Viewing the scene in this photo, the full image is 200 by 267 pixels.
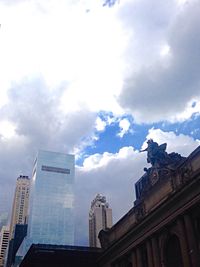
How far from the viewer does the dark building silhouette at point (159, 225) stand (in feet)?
106

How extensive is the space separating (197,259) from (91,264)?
77.2 feet

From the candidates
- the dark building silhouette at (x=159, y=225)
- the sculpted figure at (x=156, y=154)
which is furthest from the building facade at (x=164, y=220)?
the sculpted figure at (x=156, y=154)

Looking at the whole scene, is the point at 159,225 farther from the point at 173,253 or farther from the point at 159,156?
the point at 159,156

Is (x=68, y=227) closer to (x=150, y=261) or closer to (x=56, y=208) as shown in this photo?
(x=56, y=208)

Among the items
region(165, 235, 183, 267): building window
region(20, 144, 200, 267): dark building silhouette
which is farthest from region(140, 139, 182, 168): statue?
region(165, 235, 183, 267): building window

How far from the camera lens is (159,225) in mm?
36594

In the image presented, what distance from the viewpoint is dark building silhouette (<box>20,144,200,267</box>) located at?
32188mm

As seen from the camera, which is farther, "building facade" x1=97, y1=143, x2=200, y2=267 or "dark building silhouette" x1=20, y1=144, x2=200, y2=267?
"dark building silhouette" x1=20, y1=144, x2=200, y2=267

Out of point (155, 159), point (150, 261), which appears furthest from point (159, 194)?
point (150, 261)

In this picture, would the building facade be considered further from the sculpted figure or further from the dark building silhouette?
the sculpted figure

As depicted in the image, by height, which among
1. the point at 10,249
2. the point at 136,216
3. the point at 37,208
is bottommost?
the point at 136,216

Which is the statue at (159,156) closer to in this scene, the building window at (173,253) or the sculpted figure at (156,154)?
the sculpted figure at (156,154)

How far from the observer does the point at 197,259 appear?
30391 mm

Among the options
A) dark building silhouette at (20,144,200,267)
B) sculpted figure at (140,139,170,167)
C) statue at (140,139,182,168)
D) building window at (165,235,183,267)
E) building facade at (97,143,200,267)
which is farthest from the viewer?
sculpted figure at (140,139,170,167)
